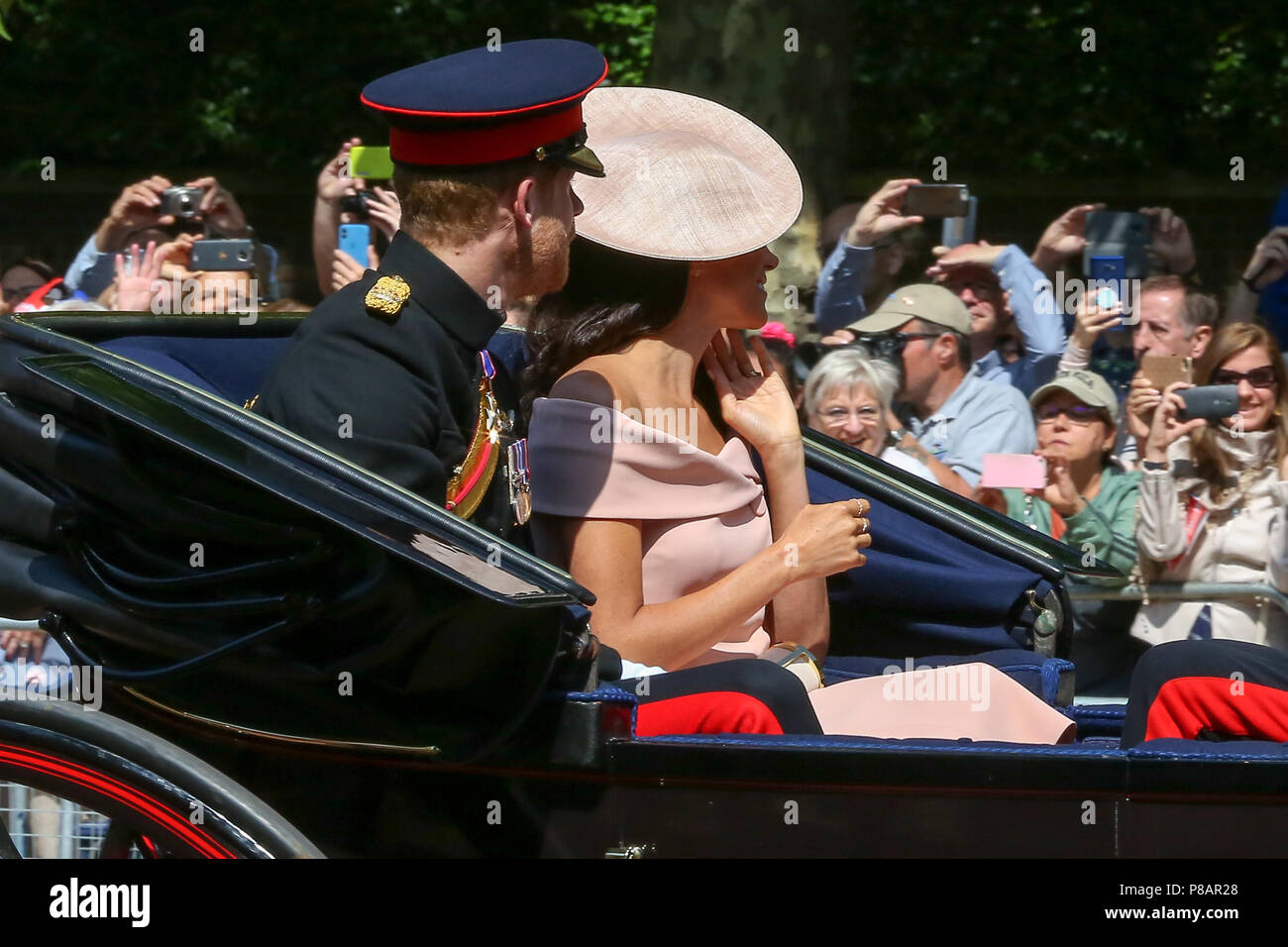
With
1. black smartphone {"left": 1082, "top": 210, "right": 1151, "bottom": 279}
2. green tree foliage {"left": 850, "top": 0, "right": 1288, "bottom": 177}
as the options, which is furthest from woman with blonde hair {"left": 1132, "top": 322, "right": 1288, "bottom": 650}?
green tree foliage {"left": 850, "top": 0, "right": 1288, "bottom": 177}

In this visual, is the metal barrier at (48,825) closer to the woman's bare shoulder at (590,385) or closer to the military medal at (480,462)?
the military medal at (480,462)

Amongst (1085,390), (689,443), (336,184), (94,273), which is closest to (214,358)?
(689,443)

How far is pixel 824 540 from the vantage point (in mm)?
2717

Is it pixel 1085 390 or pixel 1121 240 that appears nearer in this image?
pixel 1085 390

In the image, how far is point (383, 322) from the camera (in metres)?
2.48

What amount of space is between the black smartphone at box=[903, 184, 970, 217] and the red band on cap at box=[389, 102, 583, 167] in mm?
2779

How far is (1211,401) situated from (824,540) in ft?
6.28

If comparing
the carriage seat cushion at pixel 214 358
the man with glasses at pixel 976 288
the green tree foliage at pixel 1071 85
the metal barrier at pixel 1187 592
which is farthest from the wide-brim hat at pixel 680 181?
the green tree foliage at pixel 1071 85

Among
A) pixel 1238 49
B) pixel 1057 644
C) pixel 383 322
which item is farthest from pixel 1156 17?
pixel 383 322

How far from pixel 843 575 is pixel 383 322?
1.14 m

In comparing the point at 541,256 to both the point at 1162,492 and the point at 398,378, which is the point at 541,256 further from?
the point at 1162,492

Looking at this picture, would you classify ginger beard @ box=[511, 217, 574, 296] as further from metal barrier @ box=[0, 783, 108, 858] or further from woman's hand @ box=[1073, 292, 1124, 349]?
woman's hand @ box=[1073, 292, 1124, 349]

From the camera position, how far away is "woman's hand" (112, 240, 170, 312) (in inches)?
196

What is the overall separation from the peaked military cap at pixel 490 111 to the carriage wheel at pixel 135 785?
35.7 inches
